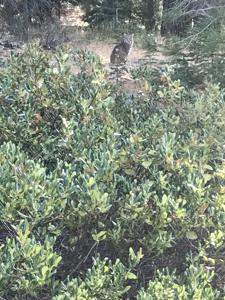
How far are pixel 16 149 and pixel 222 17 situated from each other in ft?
14.1

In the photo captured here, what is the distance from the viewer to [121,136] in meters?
2.56

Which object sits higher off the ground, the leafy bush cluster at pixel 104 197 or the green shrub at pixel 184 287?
the leafy bush cluster at pixel 104 197

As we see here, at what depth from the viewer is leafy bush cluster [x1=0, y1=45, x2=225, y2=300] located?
6.16 feet

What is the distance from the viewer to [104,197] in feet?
6.37

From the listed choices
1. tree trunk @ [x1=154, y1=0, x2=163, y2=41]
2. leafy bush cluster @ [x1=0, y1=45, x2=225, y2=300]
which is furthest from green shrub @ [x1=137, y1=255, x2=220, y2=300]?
tree trunk @ [x1=154, y1=0, x2=163, y2=41]

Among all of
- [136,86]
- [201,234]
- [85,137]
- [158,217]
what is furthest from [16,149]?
[136,86]

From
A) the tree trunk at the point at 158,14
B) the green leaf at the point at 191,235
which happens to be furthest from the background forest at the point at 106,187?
the tree trunk at the point at 158,14

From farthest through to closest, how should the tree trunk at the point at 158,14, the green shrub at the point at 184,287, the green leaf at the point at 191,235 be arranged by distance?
the tree trunk at the point at 158,14
the green leaf at the point at 191,235
the green shrub at the point at 184,287

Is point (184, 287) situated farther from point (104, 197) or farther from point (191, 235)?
point (104, 197)

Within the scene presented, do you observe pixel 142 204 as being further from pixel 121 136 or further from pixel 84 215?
pixel 121 136

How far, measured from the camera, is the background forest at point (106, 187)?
74.4 inches

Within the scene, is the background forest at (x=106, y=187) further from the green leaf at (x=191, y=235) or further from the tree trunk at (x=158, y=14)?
the tree trunk at (x=158, y=14)

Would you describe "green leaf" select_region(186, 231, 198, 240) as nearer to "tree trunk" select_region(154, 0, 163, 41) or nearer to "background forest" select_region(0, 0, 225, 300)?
"background forest" select_region(0, 0, 225, 300)

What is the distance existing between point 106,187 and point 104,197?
0.46 ft
